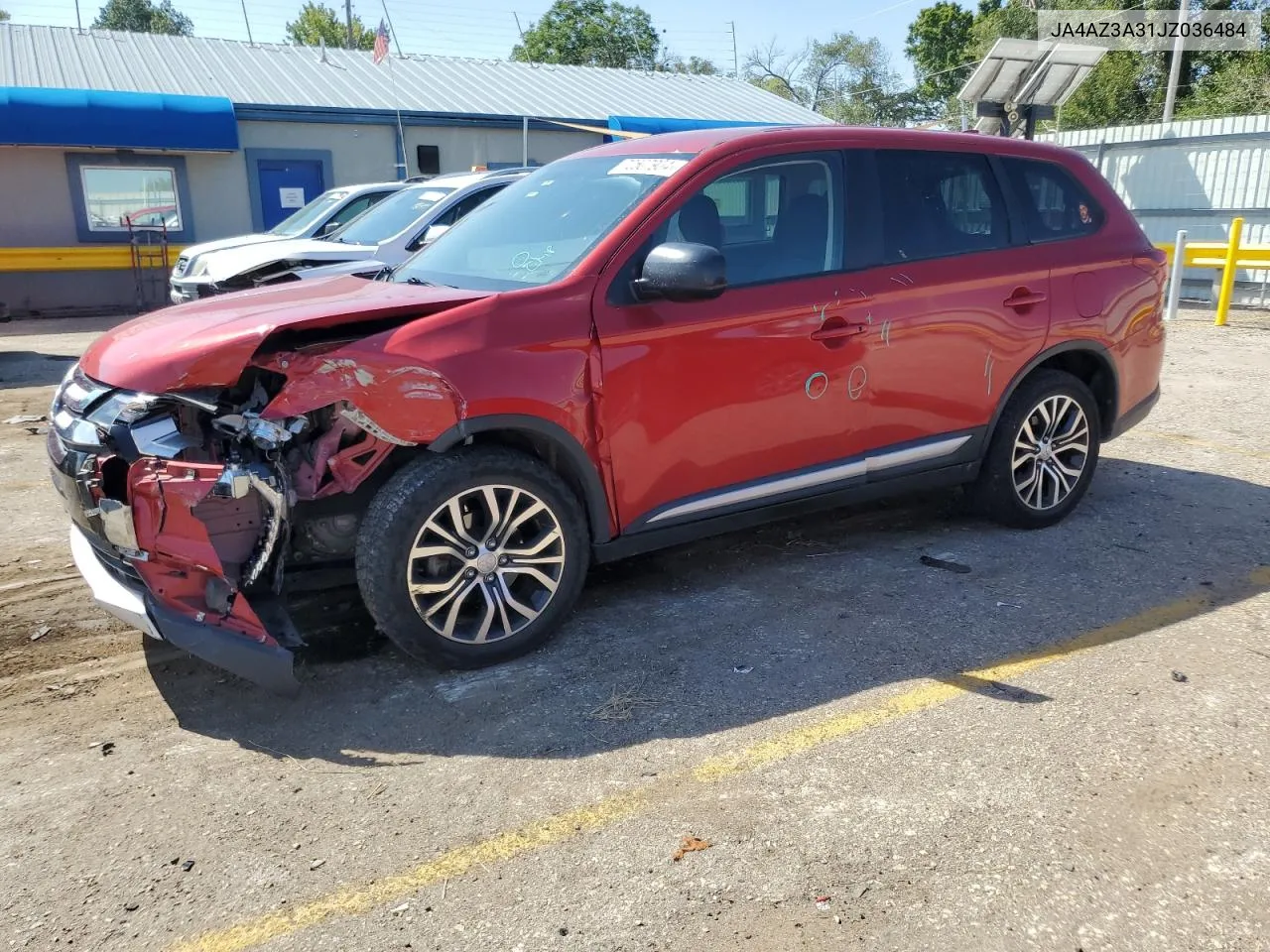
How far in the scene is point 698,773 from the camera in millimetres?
3105

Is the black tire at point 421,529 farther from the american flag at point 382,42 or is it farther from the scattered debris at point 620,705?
the american flag at point 382,42

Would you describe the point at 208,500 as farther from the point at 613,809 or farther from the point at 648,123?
the point at 648,123

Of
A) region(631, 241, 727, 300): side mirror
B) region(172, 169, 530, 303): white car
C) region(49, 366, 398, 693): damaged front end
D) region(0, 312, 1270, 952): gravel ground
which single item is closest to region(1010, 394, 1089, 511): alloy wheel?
region(0, 312, 1270, 952): gravel ground

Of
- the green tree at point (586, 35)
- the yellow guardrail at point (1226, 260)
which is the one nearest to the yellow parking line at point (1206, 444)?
the yellow guardrail at point (1226, 260)

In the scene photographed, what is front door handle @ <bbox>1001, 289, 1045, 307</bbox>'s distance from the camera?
4844 mm

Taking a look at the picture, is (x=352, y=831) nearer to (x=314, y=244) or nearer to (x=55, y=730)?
(x=55, y=730)

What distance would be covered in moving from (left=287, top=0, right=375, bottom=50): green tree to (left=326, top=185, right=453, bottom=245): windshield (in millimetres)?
60771

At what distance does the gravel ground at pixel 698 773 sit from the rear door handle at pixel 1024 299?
1232 millimetres

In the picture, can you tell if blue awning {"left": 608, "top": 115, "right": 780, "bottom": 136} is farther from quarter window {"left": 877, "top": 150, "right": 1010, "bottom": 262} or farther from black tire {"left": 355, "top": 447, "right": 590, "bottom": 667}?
black tire {"left": 355, "top": 447, "right": 590, "bottom": 667}

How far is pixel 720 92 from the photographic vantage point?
2516cm

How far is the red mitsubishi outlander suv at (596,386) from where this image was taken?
3350mm

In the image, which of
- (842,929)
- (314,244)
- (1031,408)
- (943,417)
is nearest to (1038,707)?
(842,929)

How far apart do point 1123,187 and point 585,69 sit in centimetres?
1348

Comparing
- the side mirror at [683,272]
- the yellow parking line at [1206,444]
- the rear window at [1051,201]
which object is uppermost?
the rear window at [1051,201]
